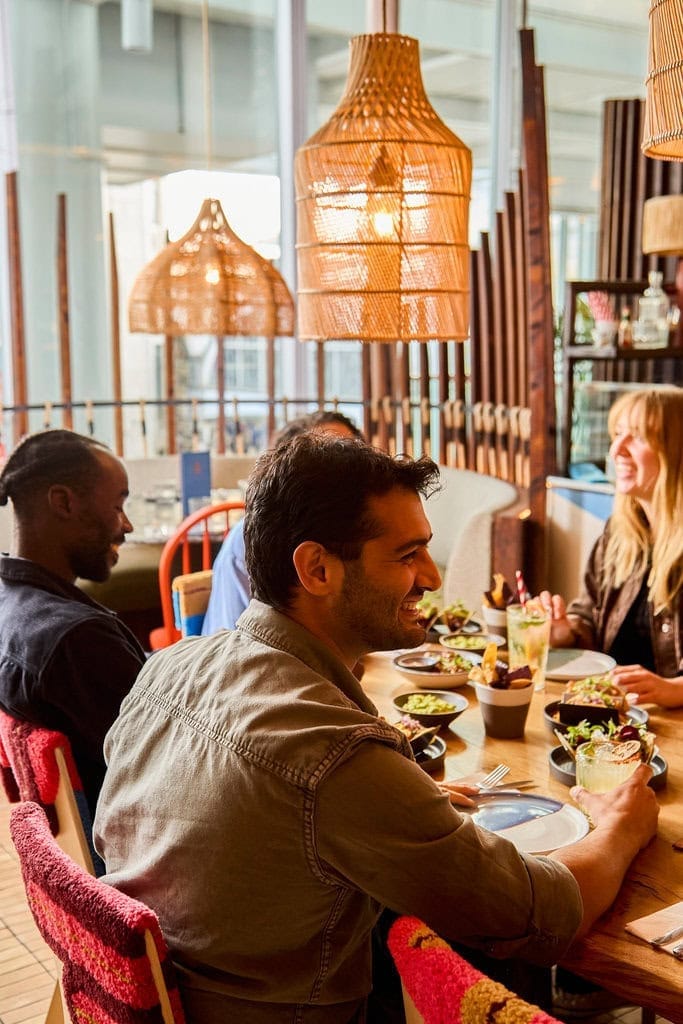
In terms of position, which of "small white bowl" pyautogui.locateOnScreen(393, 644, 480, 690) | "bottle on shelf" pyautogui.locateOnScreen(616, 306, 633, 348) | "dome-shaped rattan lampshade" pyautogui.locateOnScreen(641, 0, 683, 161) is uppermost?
"dome-shaped rattan lampshade" pyautogui.locateOnScreen(641, 0, 683, 161)

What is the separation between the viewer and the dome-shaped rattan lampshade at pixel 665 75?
1.48 metres

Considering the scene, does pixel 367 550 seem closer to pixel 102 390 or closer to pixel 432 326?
pixel 432 326

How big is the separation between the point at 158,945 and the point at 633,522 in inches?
77.4

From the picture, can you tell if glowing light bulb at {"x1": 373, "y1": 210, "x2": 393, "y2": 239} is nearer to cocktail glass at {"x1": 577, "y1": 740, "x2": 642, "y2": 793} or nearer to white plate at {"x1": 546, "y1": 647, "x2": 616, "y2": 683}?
white plate at {"x1": 546, "y1": 647, "x2": 616, "y2": 683}

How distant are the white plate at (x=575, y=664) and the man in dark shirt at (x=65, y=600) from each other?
0.97 meters

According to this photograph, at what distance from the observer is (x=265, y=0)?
6.92 m

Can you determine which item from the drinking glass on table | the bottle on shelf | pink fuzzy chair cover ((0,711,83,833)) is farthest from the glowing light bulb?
the bottle on shelf

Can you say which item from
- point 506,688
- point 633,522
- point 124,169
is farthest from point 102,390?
point 506,688

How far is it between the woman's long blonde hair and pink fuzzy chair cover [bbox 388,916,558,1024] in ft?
5.68

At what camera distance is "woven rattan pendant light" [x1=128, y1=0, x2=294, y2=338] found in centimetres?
427

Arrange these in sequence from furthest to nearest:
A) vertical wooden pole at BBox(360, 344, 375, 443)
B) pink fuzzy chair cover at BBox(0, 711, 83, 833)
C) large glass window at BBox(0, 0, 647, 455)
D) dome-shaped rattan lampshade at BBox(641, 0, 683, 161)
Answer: large glass window at BBox(0, 0, 647, 455)
vertical wooden pole at BBox(360, 344, 375, 443)
pink fuzzy chair cover at BBox(0, 711, 83, 833)
dome-shaped rattan lampshade at BBox(641, 0, 683, 161)

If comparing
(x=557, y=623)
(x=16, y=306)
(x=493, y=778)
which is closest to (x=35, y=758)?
(x=493, y=778)

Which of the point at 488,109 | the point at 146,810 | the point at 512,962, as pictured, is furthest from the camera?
the point at 488,109

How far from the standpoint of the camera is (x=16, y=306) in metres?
5.53
